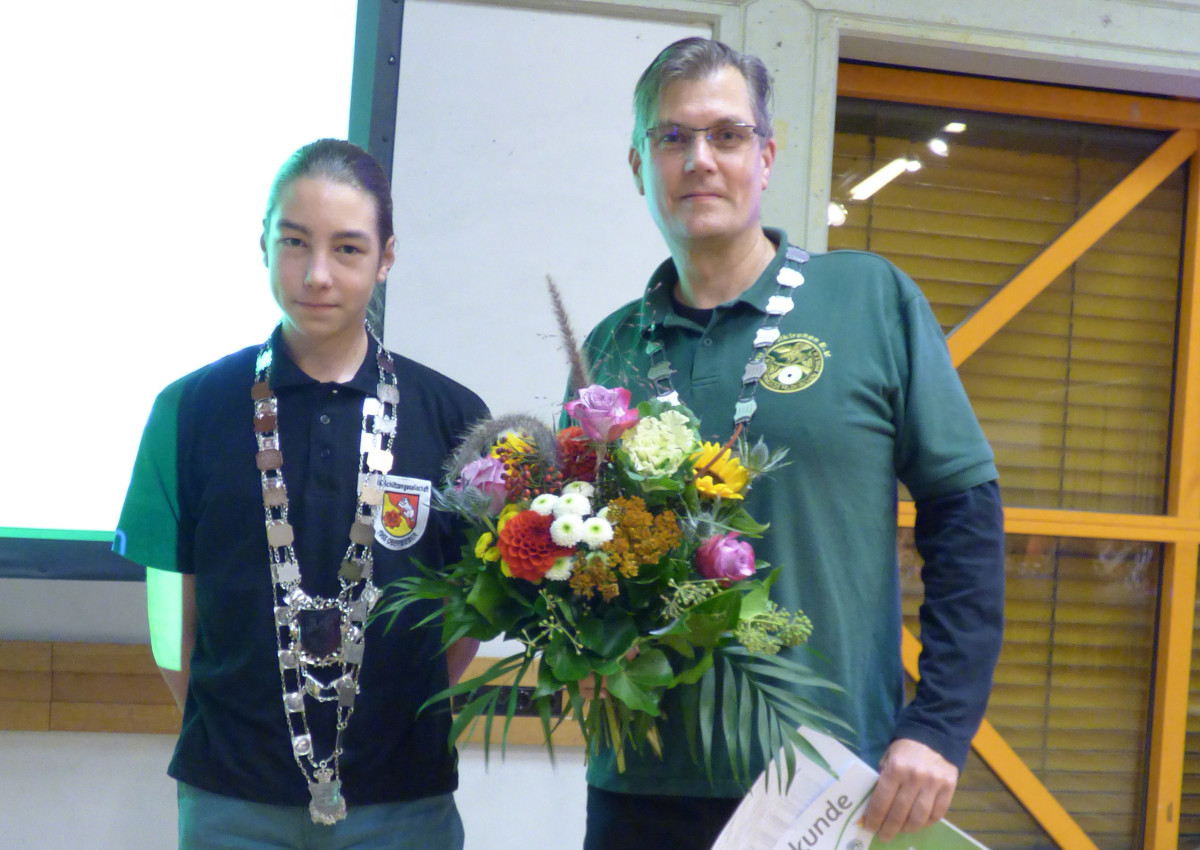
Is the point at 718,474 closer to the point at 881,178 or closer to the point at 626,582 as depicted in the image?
the point at 626,582

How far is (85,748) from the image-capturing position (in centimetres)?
241

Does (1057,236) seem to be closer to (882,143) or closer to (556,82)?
(882,143)

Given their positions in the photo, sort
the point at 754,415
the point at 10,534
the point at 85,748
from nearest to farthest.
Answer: the point at 754,415
the point at 10,534
the point at 85,748

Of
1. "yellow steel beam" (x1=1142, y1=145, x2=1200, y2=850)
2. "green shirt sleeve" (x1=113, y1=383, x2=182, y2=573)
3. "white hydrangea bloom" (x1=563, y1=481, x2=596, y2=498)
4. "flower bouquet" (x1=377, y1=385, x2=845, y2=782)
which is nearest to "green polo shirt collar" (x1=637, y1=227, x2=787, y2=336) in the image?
"flower bouquet" (x1=377, y1=385, x2=845, y2=782)

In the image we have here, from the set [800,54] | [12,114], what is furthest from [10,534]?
[800,54]

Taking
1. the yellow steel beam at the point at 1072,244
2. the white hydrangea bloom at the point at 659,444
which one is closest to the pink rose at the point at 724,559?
the white hydrangea bloom at the point at 659,444

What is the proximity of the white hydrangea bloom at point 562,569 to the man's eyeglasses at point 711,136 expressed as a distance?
2.36 feet

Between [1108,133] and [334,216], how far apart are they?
272 centimetres

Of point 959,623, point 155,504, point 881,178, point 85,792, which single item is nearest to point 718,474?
point 959,623

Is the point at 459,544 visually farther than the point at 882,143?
No

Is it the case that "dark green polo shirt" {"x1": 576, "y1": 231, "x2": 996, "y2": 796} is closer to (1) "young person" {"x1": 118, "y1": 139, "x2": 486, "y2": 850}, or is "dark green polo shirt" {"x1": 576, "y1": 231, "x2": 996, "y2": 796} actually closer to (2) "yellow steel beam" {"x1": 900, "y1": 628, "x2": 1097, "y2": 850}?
(1) "young person" {"x1": 118, "y1": 139, "x2": 486, "y2": 850}

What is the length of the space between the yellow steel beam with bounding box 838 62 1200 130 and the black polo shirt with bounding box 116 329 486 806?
79.6 inches

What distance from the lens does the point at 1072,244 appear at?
3.15 meters

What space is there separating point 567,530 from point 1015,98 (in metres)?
2.58
